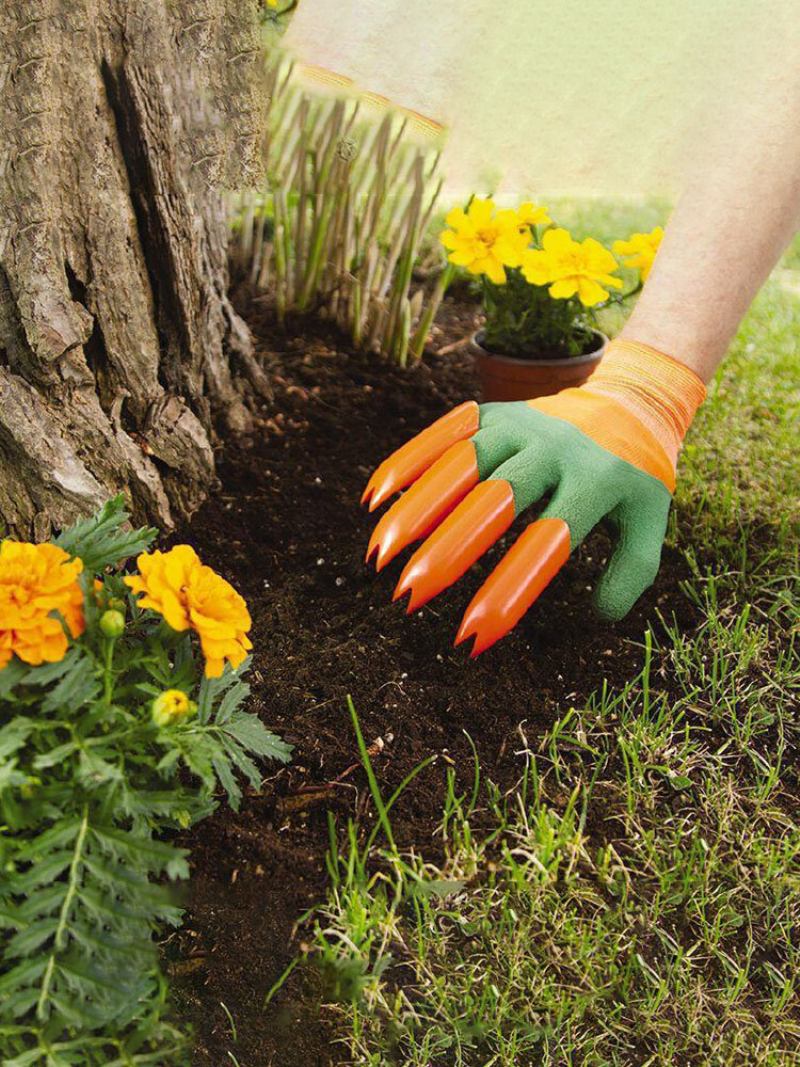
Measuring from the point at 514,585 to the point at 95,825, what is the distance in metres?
0.69

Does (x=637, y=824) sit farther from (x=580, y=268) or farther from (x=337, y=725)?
(x=580, y=268)

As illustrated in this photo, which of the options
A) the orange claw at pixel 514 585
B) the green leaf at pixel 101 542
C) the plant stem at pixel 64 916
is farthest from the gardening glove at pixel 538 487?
the plant stem at pixel 64 916

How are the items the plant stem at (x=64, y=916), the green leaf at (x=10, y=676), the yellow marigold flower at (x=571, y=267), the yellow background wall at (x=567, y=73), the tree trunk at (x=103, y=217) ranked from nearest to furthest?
the plant stem at (x=64, y=916) → the green leaf at (x=10, y=676) → the tree trunk at (x=103, y=217) → the yellow background wall at (x=567, y=73) → the yellow marigold flower at (x=571, y=267)

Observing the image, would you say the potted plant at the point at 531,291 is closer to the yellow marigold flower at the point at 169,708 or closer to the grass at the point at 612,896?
the grass at the point at 612,896

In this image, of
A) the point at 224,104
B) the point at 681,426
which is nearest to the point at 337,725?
the point at 681,426

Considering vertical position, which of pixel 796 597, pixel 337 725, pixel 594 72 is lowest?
pixel 337 725

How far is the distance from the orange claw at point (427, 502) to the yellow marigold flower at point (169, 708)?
0.53m

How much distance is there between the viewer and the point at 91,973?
1.00 meters

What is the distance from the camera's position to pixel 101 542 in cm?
126

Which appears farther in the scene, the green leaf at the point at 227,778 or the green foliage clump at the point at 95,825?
the green leaf at the point at 227,778

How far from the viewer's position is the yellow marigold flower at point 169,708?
105 cm

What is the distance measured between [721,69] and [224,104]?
0.89m

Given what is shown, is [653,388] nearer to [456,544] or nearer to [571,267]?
[571,267]

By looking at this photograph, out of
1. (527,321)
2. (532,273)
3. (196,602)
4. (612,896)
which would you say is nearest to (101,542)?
(196,602)
